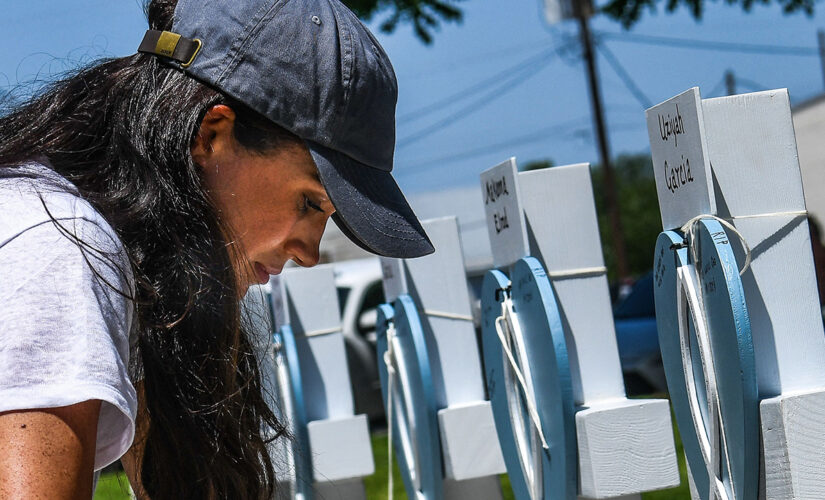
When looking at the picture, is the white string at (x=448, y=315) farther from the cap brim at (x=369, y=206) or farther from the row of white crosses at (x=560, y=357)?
the cap brim at (x=369, y=206)

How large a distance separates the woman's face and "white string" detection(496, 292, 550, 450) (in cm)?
116

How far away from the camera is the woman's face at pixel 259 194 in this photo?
1.17 m

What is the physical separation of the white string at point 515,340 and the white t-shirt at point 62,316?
148 cm

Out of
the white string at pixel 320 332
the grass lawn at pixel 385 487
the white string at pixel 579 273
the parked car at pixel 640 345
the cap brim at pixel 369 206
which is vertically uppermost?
the cap brim at pixel 369 206

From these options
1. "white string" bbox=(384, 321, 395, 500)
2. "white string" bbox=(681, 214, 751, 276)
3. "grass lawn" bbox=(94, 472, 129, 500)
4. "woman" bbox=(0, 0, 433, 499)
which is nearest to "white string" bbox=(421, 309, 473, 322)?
"white string" bbox=(384, 321, 395, 500)

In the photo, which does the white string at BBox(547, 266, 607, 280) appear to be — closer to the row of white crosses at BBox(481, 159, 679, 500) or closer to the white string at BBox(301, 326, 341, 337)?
the row of white crosses at BBox(481, 159, 679, 500)

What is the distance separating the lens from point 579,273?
7.77ft

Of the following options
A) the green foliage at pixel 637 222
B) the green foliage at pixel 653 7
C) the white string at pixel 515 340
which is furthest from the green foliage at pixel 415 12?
the green foliage at pixel 637 222

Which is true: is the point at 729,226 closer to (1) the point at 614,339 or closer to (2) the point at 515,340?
(1) the point at 614,339

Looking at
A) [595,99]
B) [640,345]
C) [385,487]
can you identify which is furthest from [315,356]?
[595,99]

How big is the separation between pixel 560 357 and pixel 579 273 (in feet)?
0.93

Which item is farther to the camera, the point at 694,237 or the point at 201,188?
the point at 694,237

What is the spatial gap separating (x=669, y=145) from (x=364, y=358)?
22.4 feet

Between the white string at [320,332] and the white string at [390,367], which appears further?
the white string at [320,332]
